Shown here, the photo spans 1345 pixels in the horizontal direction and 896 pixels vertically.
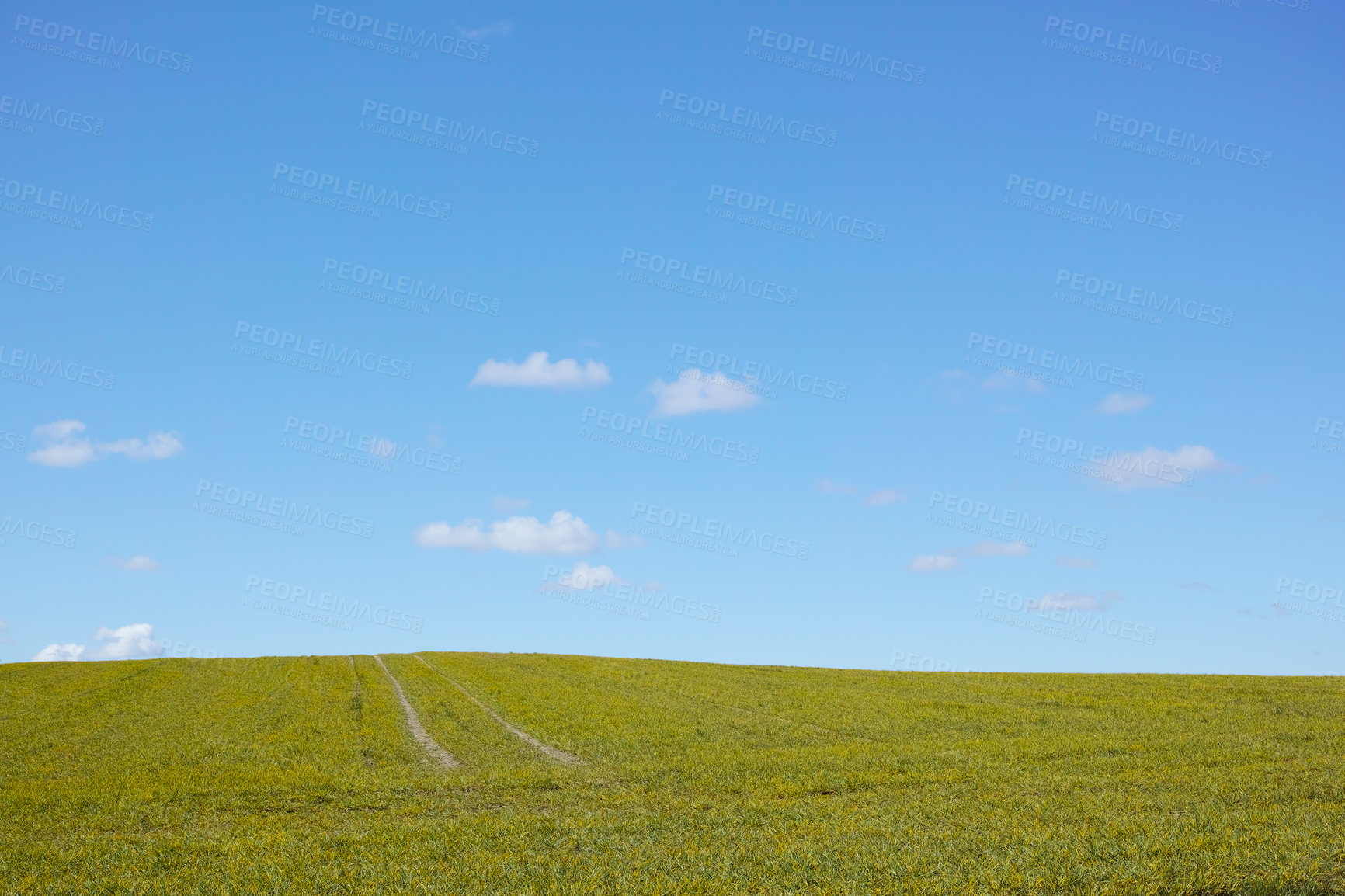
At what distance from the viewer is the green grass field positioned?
1286cm

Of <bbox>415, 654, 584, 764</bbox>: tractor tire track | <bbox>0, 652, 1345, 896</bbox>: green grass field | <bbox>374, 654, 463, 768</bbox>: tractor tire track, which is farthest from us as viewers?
<bbox>415, 654, 584, 764</bbox>: tractor tire track

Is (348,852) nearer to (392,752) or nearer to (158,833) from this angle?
(158,833)

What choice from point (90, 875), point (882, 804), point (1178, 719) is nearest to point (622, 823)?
point (882, 804)

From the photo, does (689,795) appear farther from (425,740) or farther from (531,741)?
(425,740)

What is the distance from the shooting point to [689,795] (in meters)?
19.5

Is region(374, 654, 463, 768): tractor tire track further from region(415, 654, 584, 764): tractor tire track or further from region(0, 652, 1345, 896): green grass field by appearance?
region(415, 654, 584, 764): tractor tire track

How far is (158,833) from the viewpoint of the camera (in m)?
16.8

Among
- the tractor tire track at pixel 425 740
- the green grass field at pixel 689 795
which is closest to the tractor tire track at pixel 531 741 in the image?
the green grass field at pixel 689 795

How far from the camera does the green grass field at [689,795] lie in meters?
12.9

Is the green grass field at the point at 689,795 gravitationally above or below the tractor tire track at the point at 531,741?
above

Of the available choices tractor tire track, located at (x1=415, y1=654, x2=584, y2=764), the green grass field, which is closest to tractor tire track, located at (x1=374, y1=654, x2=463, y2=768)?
the green grass field

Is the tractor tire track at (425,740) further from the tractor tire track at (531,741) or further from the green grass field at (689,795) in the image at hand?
the tractor tire track at (531,741)

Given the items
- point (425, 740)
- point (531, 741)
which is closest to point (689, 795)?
point (531, 741)

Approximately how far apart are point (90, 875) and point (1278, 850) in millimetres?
18500
